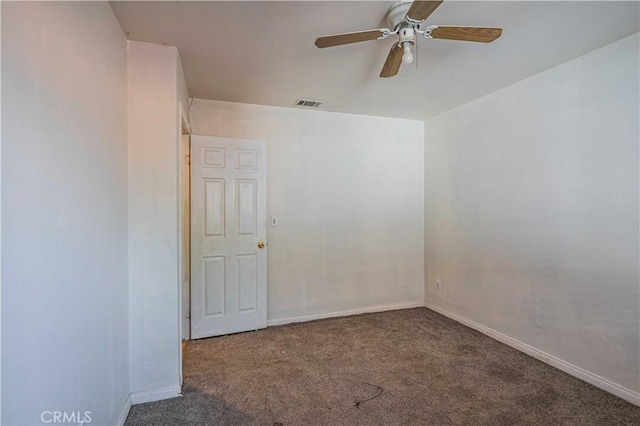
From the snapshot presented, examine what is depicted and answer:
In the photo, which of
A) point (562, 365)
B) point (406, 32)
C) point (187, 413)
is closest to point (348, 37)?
point (406, 32)

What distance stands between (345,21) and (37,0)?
A: 1465mm

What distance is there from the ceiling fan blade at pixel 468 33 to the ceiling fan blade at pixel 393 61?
0.71 ft

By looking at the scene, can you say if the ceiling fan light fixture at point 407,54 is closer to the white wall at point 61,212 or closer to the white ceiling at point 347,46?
the white ceiling at point 347,46

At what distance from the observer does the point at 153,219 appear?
2.14 meters

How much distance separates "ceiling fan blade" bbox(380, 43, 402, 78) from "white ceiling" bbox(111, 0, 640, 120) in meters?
0.18

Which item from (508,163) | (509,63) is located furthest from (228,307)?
(509,63)

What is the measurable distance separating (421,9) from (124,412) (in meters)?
2.84

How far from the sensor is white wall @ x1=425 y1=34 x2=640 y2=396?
7.11 ft

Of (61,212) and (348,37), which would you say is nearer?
(61,212)

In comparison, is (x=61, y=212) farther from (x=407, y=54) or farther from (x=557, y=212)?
(x=557, y=212)

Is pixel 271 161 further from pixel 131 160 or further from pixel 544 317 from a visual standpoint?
pixel 544 317

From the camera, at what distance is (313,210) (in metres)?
3.66

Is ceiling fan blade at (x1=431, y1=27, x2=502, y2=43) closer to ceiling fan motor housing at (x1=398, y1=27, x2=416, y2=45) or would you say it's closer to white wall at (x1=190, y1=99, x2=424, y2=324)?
ceiling fan motor housing at (x1=398, y1=27, x2=416, y2=45)

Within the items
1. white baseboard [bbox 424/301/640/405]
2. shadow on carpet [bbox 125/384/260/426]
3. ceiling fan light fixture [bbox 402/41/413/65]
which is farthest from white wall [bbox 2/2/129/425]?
white baseboard [bbox 424/301/640/405]
